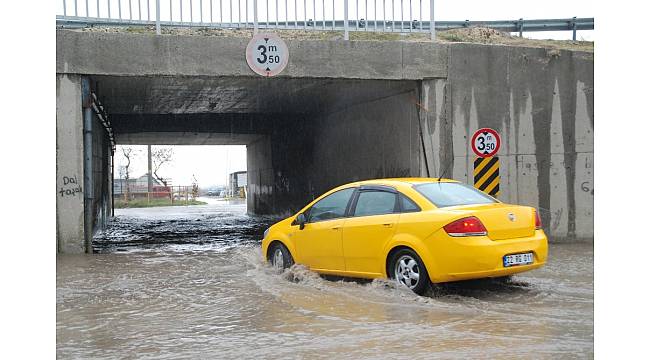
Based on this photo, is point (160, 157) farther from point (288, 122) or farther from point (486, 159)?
point (486, 159)

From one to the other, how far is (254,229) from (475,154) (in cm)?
884

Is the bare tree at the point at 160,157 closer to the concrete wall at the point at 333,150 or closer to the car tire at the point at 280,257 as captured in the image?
the concrete wall at the point at 333,150

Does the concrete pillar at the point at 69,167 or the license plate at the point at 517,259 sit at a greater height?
the concrete pillar at the point at 69,167

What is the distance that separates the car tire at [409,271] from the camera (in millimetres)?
7320

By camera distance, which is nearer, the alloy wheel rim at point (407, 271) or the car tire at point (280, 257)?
the alloy wheel rim at point (407, 271)

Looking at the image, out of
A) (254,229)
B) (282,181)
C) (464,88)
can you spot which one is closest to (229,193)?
(282,181)

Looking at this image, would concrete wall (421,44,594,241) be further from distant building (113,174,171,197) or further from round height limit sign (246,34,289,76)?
distant building (113,174,171,197)

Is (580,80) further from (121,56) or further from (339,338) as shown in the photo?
(339,338)

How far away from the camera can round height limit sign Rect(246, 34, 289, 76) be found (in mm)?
12242

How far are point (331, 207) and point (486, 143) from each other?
468 cm

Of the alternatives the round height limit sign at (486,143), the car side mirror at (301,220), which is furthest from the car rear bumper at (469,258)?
the round height limit sign at (486,143)

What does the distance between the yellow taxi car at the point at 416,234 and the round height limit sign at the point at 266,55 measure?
4058 millimetres

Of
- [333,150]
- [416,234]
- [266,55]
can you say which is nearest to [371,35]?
[266,55]

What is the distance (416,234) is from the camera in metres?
7.39
